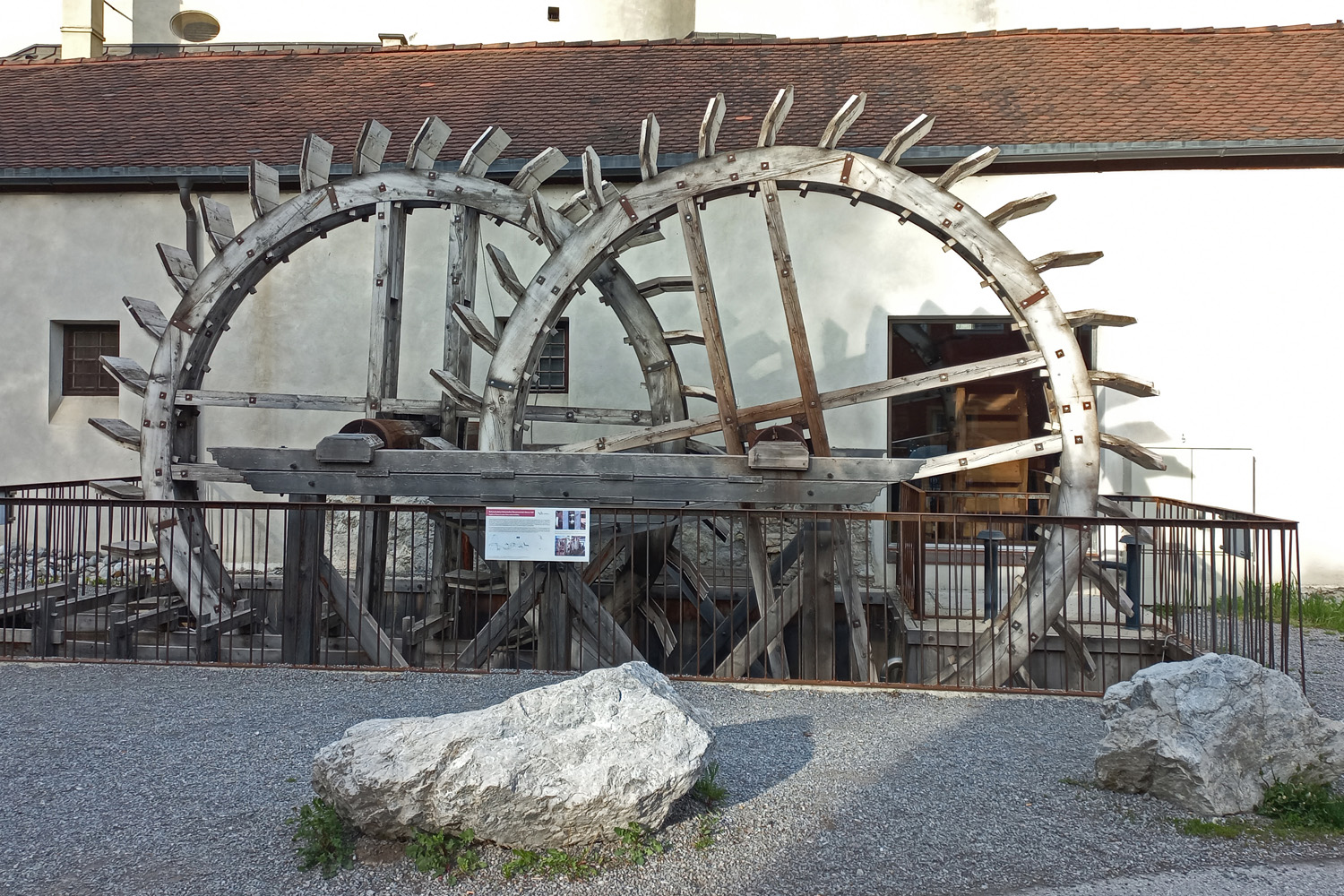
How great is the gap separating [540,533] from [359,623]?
1.51 metres

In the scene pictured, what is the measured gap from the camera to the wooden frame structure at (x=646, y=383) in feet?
19.7

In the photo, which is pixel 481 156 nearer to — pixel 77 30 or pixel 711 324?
pixel 711 324

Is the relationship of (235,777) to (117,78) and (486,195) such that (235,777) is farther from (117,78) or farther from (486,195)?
(117,78)

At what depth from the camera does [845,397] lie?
6.46 metres

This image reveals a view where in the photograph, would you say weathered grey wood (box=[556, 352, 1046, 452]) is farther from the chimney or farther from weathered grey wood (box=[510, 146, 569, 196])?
the chimney

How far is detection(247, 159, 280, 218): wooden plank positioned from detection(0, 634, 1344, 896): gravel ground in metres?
3.63

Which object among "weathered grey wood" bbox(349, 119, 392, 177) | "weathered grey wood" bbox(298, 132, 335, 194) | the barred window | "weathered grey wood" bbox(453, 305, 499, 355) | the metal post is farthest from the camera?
the barred window

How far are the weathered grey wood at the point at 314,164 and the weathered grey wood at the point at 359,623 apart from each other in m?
2.84

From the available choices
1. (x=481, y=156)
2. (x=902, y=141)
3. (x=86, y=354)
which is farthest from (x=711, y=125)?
(x=86, y=354)

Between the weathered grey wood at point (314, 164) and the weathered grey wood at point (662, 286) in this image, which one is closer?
the weathered grey wood at point (314, 164)

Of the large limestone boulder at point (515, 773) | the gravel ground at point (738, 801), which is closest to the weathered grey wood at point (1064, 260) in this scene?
the gravel ground at point (738, 801)

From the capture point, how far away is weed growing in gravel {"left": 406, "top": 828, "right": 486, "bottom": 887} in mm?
3104

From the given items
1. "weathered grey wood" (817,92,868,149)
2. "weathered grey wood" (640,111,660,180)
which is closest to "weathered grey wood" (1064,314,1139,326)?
"weathered grey wood" (817,92,868,149)

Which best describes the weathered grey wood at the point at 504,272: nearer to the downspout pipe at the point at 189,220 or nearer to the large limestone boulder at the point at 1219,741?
the downspout pipe at the point at 189,220
